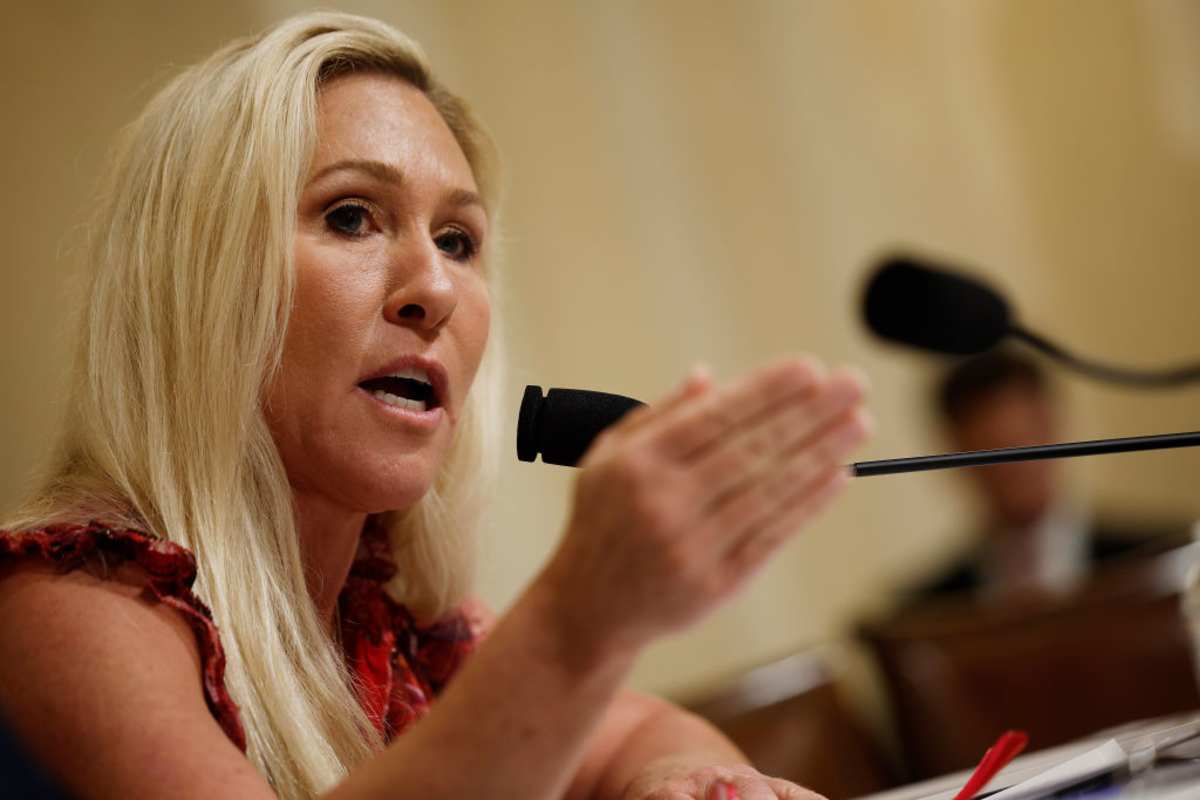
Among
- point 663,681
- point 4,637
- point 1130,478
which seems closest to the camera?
point 4,637

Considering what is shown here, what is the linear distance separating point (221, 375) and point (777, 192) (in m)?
1.88

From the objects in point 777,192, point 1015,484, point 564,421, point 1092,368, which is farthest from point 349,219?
point 1015,484

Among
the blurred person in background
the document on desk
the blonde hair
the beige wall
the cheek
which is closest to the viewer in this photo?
the document on desk

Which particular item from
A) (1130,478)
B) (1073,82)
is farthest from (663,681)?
(1073,82)

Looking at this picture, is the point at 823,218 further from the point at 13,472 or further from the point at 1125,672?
the point at 13,472

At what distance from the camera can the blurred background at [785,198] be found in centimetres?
142

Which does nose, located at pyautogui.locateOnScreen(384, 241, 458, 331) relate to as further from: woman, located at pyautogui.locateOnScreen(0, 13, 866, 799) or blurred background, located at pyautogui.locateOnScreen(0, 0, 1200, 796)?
blurred background, located at pyautogui.locateOnScreen(0, 0, 1200, 796)

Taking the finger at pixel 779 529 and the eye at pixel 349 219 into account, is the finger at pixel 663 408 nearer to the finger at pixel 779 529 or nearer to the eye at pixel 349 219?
the finger at pixel 779 529

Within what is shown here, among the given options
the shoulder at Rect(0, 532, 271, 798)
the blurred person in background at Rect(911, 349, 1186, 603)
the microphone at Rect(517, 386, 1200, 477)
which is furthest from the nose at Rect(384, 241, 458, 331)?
the blurred person in background at Rect(911, 349, 1186, 603)

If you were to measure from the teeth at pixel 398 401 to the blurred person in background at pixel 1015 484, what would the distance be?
186 cm

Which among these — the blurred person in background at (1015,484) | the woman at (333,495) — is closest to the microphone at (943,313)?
the woman at (333,495)

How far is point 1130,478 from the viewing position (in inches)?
113

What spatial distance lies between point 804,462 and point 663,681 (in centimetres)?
163

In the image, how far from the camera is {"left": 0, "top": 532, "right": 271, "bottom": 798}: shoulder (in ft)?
1.93
